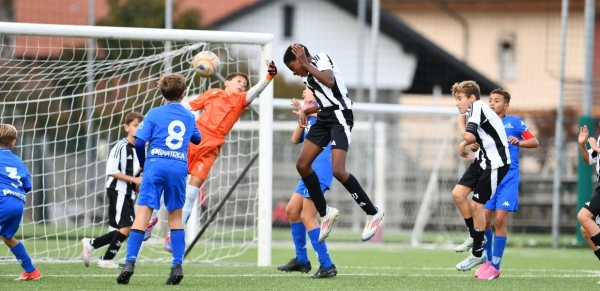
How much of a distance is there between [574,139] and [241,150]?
27.6 ft

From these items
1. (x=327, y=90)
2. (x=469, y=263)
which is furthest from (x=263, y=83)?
(x=469, y=263)

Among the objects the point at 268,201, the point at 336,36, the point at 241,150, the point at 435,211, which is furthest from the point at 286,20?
the point at 268,201

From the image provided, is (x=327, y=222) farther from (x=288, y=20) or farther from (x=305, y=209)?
(x=288, y=20)

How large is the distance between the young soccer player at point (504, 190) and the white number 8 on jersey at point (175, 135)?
3340mm

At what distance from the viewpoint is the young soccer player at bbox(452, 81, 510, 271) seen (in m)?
9.04

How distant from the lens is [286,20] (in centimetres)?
2445

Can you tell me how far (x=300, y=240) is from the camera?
9.69 meters

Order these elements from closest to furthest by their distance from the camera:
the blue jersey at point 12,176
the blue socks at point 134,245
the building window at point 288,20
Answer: the blue socks at point 134,245 < the blue jersey at point 12,176 < the building window at point 288,20

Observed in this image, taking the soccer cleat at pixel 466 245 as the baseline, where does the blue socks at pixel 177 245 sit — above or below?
above

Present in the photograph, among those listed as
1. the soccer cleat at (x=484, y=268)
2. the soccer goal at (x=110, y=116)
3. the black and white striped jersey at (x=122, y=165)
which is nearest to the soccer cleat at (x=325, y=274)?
the soccer cleat at (x=484, y=268)

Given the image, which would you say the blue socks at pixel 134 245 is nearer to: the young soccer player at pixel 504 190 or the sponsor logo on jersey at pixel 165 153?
the sponsor logo on jersey at pixel 165 153

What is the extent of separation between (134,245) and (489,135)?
147 inches

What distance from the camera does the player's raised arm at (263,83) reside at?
902cm

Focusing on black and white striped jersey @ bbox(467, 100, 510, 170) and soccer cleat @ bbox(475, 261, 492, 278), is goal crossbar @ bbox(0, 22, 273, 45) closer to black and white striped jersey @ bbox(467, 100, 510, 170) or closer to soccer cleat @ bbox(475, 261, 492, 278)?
black and white striped jersey @ bbox(467, 100, 510, 170)
